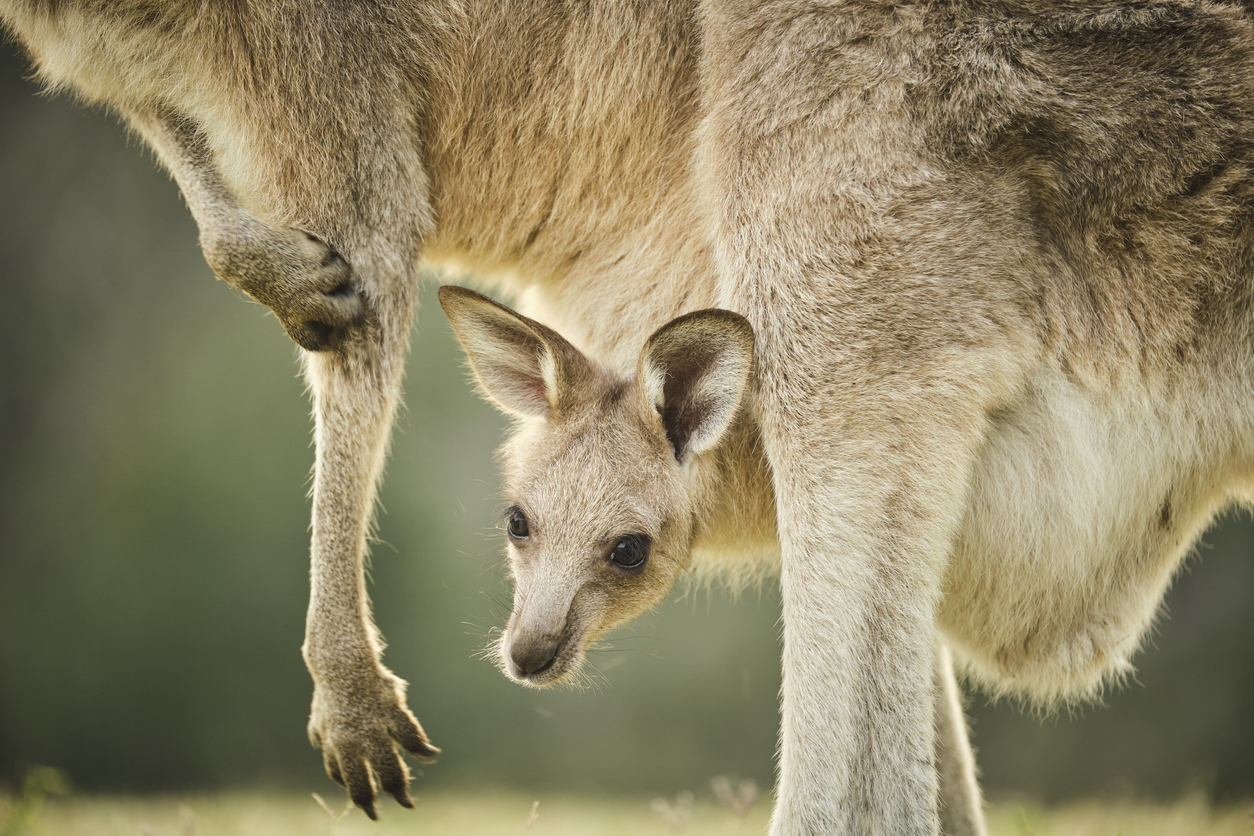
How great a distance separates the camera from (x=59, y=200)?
777cm

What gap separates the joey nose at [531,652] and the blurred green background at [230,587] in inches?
201

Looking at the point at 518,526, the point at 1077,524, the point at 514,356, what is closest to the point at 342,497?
the point at 518,526

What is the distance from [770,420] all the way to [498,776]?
7138mm

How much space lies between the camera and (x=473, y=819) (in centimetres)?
413

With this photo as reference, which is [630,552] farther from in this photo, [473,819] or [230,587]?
[230,587]

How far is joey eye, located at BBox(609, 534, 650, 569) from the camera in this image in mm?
2410

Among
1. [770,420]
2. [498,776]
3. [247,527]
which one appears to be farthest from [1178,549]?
[247,527]

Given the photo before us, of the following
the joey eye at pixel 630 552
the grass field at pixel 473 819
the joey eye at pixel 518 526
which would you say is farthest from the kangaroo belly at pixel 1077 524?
the joey eye at pixel 518 526

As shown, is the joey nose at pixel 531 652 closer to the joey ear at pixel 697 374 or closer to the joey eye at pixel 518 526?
the joey eye at pixel 518 526

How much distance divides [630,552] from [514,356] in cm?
63

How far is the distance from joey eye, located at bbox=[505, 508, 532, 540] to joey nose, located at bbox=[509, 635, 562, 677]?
1.07 ft

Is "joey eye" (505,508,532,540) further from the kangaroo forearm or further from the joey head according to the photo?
the kangaroo forearm

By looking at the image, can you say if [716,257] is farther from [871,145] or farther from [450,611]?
[450,611]

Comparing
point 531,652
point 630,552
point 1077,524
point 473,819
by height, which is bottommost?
point 473,819
